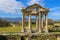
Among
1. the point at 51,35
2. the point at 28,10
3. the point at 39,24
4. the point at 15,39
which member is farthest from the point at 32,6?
the point at 15,39

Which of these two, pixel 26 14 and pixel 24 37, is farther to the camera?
pixel 26 14

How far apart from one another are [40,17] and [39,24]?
1.70m

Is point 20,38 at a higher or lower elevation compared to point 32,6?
lower

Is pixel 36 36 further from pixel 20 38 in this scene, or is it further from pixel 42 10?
pixel 42 10

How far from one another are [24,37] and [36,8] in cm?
1399

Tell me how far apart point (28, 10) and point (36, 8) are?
210 cm

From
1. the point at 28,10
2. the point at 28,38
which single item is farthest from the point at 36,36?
the point at 28,10

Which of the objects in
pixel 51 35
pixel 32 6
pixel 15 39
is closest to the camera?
pixel 15 39

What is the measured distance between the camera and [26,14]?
48094mm

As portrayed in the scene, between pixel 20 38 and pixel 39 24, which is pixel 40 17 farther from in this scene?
pixel 20 38

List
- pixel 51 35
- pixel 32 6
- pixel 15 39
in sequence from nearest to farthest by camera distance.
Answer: pixel 15 39 < pixel 51 35 < pixel 32 6

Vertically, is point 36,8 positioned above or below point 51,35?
above

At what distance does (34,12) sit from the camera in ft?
162

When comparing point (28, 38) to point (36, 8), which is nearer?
point (28, 38)
